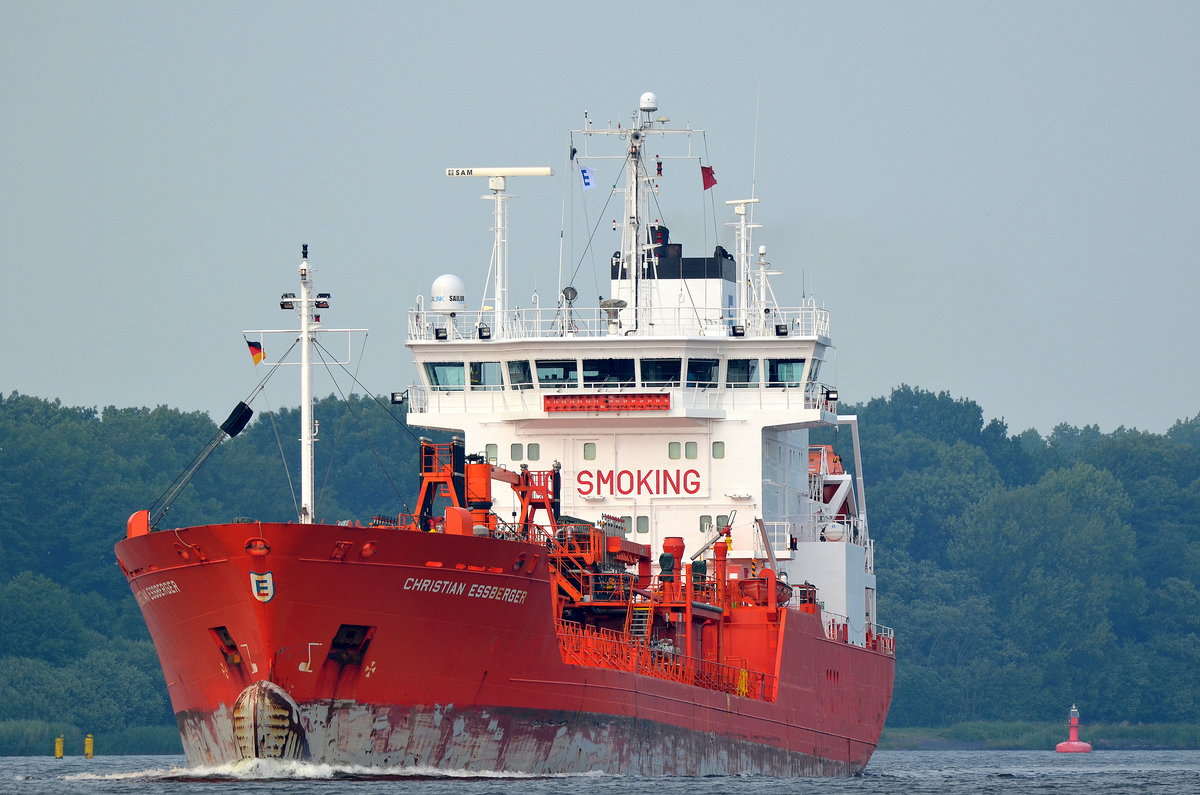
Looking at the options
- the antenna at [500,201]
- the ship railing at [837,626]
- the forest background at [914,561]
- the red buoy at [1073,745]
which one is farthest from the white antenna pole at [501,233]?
the red buoy at [1073,745]

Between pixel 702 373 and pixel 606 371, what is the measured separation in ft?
6.73

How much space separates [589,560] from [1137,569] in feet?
216

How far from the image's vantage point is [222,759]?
1331 inches

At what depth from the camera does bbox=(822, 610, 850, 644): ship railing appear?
4762 centimetres

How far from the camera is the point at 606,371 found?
45062 mm

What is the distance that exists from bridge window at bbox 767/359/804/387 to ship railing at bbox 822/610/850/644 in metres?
5.38

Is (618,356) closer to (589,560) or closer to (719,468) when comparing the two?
(719,468)

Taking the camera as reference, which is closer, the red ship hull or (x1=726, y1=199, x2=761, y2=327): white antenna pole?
the red ship hull

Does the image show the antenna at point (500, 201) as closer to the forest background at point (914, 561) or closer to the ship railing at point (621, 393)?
the ship railing at point (621, 393)

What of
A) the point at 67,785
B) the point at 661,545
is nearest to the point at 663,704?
the point at 661,545

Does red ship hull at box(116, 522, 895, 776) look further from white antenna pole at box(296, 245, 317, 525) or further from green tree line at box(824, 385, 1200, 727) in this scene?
green tree line at box(824, 385, 1200, 727)

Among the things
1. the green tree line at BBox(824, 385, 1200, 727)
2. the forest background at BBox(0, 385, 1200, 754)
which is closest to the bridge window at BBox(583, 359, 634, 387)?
the forest background at BBox(0, 385, 1200, 754)

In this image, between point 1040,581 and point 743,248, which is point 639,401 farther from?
point 1040,581

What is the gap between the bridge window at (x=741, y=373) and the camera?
4597 cm
